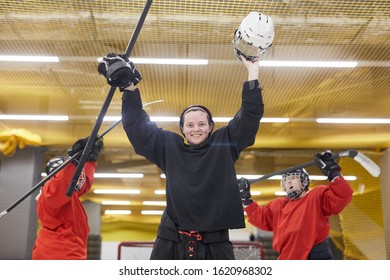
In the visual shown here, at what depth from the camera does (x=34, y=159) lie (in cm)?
383

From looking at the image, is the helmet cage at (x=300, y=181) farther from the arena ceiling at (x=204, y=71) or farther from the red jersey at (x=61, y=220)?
the arena ceiling at (x=204, y=71)

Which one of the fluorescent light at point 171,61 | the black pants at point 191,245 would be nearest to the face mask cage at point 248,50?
the black pants at point 191,245

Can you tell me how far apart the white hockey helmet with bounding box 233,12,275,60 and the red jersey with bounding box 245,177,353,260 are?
807 millimetres

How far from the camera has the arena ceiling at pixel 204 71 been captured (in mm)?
2781

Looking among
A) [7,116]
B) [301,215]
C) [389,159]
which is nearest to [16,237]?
[7,116]

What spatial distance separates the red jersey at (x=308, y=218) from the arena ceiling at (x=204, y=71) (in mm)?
1185

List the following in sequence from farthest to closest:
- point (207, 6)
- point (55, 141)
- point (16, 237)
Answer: point (55, 141)
point (16, 237)
point (207, 6)

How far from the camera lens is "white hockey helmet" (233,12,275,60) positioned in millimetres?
1224

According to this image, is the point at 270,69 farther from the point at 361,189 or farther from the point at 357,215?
the point at 357,215

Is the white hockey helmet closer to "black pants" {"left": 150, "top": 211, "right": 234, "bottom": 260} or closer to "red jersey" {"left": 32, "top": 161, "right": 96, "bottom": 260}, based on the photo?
"black pants" {"left": 150, "top": 211, "right": 234, "bottom": 260}

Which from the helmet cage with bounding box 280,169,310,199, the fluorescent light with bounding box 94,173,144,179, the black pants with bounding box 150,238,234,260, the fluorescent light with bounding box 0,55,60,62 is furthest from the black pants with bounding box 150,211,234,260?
the fluorescent light with bounding box 94,173,144,179

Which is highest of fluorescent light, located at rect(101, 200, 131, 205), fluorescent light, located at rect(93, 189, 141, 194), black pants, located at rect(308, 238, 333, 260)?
fluorescent light, located at rect(93, 189, 141, 194)
